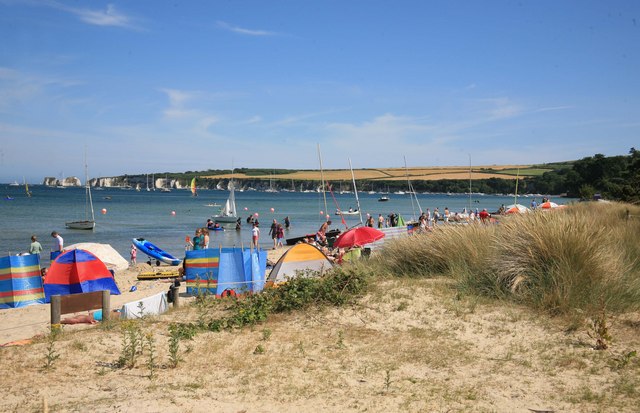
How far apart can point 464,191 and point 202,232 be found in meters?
130

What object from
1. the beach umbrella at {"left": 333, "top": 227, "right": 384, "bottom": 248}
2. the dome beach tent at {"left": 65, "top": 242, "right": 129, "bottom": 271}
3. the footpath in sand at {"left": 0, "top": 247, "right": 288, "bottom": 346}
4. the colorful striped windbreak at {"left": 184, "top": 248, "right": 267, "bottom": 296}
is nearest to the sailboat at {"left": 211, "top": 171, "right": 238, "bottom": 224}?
the dome beach tent at {"left": 65, "top": 242, "right": 129, "bottom": 271}

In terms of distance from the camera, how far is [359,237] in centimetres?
1691

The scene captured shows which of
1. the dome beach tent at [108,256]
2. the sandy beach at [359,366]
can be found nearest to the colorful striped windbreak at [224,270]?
the sandy beach at [359,366]

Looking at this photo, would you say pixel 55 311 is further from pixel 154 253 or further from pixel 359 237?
pixel 154 253


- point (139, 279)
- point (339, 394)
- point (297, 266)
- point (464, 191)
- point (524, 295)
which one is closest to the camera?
point (339, 394)

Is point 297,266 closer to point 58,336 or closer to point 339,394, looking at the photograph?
point 58,336

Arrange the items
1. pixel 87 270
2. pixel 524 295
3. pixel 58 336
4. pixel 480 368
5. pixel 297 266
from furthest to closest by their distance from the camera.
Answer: pixel 87 270 < pixel 297 266 < pixel 524 295 < pixel 58 336 < pixel 480 368

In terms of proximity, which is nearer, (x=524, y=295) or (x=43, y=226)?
(x=524, y=295)

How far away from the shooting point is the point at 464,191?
468ft

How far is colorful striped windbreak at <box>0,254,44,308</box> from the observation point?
44.3 feet

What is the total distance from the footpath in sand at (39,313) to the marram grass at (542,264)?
688cm

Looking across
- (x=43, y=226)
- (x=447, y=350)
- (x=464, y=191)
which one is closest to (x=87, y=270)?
(x=447, y=350)

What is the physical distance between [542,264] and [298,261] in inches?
226

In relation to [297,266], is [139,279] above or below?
below
